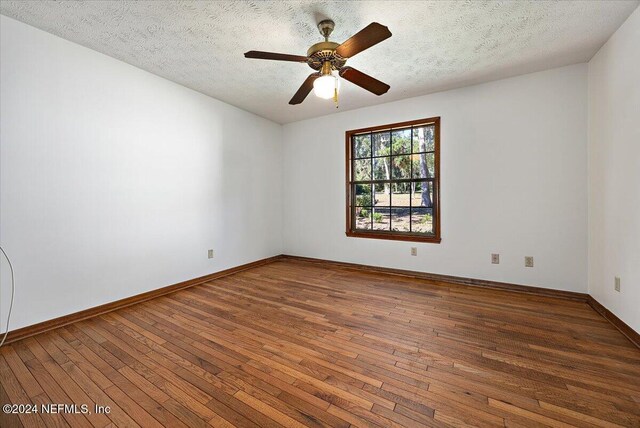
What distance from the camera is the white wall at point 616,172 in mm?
2051

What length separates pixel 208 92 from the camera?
11.7 feet

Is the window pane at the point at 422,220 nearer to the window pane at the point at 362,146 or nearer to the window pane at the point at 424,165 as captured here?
the window pane at the point at 424,165

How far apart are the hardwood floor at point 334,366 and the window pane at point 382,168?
2014 mm

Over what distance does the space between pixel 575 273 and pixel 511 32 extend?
8.63ft

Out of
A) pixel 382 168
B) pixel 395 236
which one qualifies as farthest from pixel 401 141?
pixel 395 236

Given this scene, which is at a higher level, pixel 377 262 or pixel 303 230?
pixel 303 230

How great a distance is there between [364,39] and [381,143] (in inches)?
97.4

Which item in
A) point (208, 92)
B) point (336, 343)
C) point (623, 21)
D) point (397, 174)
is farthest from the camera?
point (397, 174)

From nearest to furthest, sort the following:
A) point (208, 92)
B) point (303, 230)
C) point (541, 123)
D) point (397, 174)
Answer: point (541, 123)
point (208, 92)
point (397, 174)
point (303, 230)

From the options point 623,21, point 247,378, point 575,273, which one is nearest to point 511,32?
point 623,21

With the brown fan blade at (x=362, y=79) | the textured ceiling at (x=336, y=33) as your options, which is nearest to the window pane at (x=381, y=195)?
the textured ceiling at (x=336, y=33)

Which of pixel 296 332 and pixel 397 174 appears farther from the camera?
pixel 397 174

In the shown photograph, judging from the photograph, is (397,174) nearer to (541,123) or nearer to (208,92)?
(541,123)

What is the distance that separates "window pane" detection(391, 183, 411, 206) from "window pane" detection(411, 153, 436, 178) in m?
0.22
